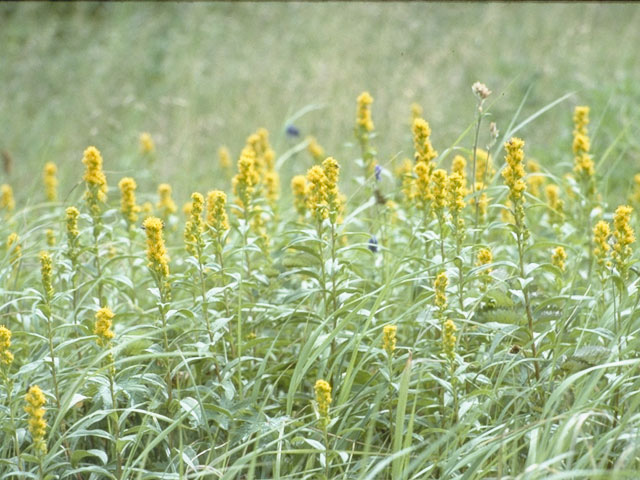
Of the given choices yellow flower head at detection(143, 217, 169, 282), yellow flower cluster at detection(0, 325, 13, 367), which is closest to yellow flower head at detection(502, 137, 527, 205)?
yellow flower head at detection(143, 217, 169, 282)

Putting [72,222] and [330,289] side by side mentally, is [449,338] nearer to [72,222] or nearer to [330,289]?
[330,289]

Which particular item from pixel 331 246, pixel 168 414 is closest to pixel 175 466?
pixel 168 414

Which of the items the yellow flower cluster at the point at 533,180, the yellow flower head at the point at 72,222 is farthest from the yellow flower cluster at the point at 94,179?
the yellow flower cluster at the point at 533,180

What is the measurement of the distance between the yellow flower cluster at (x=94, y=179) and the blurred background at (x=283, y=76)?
2.07 metres

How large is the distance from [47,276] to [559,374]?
4.41 ft

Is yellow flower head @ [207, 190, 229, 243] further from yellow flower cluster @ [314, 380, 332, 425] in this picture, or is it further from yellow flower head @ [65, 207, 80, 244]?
yellow flower cluster @ [314, 380, 332, 425]

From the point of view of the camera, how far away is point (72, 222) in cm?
229

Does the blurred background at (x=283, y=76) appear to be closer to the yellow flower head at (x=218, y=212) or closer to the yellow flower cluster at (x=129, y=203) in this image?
the yellow flower cluster at (x=129, y=203)

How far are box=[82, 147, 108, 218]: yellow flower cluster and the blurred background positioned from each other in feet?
6.81

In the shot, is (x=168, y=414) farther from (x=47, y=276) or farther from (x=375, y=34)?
(x=375, y=34)

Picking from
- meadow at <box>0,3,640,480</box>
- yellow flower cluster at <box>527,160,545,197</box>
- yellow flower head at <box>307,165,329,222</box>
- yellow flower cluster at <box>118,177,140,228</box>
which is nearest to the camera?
meadow at <box>0,3,640,480</box>

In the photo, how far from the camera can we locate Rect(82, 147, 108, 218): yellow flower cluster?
251 centimetres

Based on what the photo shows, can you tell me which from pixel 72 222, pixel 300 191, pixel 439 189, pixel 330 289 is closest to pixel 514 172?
pixel 439 189

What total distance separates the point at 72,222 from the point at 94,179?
0.97 feet
